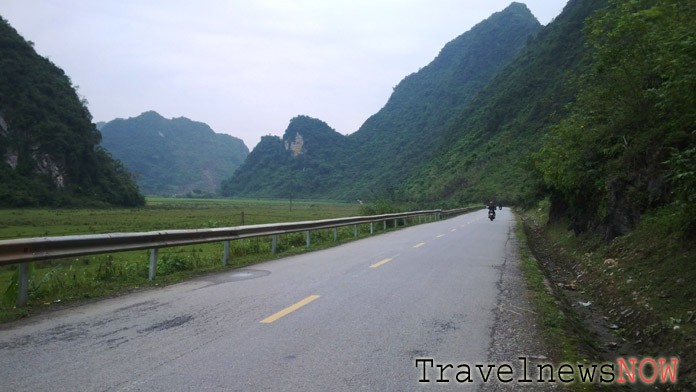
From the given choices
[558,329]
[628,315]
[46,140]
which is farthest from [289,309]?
[46,140]

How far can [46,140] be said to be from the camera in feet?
261

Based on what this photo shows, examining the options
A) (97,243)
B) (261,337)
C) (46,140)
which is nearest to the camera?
(261,337)

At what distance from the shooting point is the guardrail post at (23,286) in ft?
21.0

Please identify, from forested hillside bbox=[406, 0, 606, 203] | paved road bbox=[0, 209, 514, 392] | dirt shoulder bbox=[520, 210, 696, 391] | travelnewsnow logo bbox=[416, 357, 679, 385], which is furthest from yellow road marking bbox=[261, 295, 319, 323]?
forested hillside bbox=[406, 0, 606, 203]

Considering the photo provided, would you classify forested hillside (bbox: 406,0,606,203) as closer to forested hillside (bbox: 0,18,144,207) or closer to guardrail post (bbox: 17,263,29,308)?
forested hillside (bbox: 0,18,144,207)

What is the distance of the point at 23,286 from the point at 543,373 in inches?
277

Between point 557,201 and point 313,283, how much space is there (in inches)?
649

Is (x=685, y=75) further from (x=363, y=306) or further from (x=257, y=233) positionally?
(x=257, y=233)

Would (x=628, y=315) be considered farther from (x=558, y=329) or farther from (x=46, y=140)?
(x=46, y=140)

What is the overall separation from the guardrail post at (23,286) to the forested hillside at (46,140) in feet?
246

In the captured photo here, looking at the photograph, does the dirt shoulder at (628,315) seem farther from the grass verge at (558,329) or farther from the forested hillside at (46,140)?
the forested hillside at (46,140)

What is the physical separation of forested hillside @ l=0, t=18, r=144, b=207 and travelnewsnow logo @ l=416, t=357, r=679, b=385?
3172 inches

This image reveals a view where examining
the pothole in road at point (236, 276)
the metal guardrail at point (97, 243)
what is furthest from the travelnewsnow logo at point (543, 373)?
the metal guardrail at point (97, 243)

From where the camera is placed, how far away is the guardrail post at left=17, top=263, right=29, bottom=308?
6.41m
